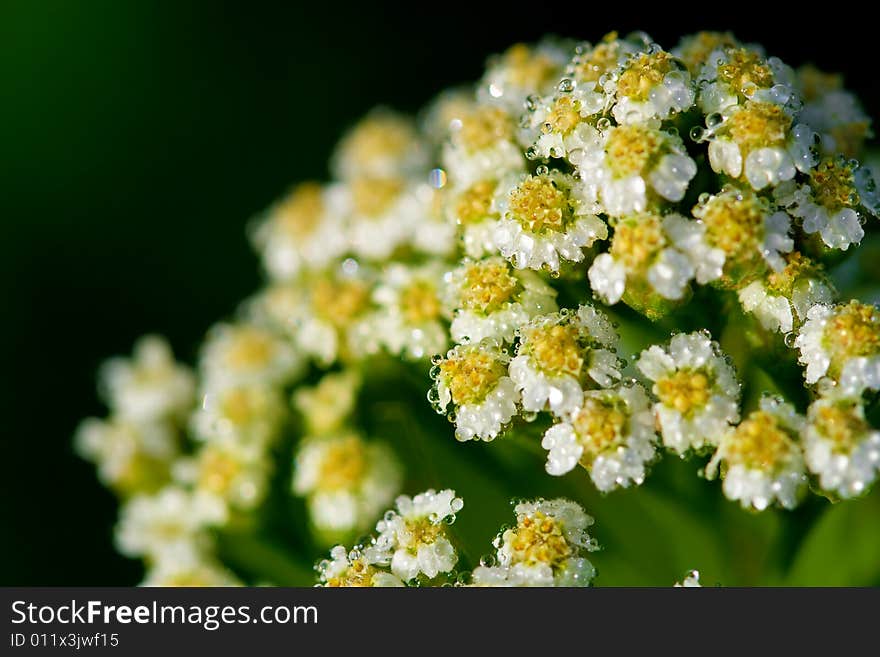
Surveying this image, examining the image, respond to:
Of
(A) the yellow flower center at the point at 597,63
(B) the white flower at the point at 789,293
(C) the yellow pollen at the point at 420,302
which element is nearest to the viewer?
(B) the white flower at the point at 789,293

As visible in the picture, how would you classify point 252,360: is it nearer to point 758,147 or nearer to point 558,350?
point 558,350

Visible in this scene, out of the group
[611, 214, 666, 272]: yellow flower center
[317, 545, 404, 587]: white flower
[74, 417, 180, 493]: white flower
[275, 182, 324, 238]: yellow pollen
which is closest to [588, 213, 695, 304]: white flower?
[611, 214, 666, 272]: yellow flower center

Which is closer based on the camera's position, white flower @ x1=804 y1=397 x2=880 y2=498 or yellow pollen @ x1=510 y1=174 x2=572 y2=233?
white flower @ x1=804 y1=397 x2=880 y2=498

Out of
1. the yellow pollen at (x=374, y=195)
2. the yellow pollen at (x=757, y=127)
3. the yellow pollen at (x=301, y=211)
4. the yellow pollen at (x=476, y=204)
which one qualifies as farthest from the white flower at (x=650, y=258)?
the yellow pollen at (x=301, y=211)

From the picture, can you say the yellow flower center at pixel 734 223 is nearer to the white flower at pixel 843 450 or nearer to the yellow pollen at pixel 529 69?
the white flower at pixel 843 450

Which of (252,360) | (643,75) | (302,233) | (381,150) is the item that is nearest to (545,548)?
(643,75)

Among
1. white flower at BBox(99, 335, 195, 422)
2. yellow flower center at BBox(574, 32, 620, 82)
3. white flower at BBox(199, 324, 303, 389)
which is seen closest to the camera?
yellow flower center at BBox(574, 32, 620, 82)

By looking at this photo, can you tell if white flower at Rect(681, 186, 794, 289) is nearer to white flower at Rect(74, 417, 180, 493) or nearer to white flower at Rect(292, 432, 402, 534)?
white flower at Rect(292, 432, 402, 534)
